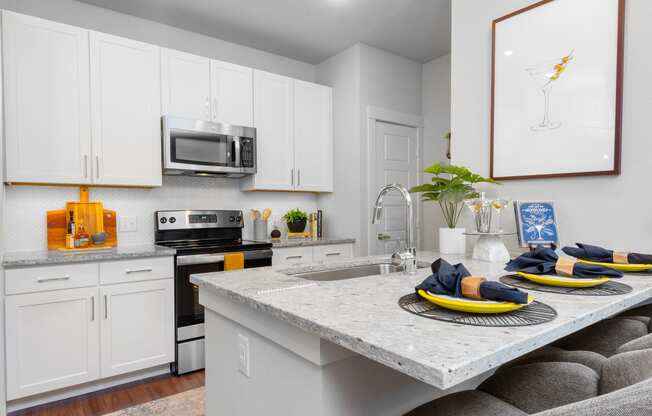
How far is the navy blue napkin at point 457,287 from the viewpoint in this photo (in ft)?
2.80

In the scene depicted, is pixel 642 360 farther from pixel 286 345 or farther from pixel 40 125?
pixel 40 125

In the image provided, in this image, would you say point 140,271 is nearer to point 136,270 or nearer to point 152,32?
point 136,270

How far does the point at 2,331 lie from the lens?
214 cm

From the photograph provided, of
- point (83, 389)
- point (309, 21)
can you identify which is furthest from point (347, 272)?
point (309, 21)

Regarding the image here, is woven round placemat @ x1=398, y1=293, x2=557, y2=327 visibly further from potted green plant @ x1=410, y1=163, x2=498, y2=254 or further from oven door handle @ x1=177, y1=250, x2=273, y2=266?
oven door handle @ x1=177, y1=250, x2=273, y2=266

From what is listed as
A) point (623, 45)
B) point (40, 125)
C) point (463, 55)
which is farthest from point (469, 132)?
point (40, 125)

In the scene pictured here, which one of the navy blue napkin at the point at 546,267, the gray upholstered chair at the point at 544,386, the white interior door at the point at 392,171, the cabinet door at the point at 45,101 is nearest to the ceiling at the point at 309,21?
the cabinet door at the point at 45,101

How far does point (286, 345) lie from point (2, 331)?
6.80 feet

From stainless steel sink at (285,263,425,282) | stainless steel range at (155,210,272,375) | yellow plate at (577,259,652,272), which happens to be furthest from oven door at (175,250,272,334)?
yellow plate at (577,259,652,272)

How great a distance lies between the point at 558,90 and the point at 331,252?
226 cm

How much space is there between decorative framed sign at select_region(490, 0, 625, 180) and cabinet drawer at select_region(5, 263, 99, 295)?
2.54 m

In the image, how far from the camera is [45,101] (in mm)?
2555

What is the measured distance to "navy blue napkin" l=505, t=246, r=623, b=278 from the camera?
1.22 m

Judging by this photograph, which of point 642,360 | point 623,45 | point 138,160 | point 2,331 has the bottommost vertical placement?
point 2,331
